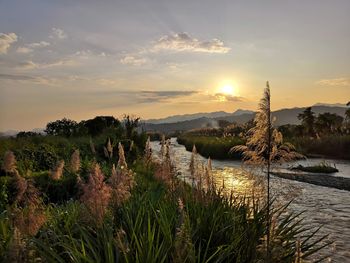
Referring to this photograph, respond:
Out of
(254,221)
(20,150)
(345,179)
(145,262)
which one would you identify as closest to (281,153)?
(254,221)

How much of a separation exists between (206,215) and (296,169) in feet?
73.8

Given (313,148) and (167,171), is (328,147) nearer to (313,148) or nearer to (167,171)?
(313,148)

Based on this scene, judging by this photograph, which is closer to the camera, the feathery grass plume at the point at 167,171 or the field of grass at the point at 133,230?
the field of grass at the point at 133,230

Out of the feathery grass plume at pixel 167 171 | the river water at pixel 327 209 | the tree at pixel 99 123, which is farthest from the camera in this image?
the tree at pixel 99 123

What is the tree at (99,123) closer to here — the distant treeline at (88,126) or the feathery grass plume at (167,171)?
the distant treeline at (88,126)

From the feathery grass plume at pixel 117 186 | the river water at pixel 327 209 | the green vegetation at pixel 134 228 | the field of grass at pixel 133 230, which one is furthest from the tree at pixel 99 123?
the feathery grass plume at pixel 117 186

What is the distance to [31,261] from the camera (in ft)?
13.8

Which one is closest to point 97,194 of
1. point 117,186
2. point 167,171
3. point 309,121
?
point 117,186

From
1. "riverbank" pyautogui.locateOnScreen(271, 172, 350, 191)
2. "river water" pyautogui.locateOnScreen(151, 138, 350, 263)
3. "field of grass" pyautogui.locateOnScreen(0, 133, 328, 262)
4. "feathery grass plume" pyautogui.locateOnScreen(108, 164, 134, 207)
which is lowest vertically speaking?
"riverbank" pyautogui.locateOnScreen(271, 172, 350, 191)

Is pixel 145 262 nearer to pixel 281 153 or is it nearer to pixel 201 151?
pixel 281 153

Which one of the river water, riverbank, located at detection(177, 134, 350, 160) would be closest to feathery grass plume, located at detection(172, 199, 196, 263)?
the river water

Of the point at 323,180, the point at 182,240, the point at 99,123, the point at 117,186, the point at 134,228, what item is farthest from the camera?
the point at 99,123

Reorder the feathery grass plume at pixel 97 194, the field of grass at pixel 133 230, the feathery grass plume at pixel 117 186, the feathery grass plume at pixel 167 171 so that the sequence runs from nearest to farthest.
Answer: the field of grass at pixel 133 230 < the feathery grass plume at pixel 97 194 < the feathery grass plume at pixel 117 186 < the feathery grass plume at pixel 167 171

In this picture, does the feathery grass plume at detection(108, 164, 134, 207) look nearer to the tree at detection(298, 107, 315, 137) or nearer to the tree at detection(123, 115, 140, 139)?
Result: the tree at detection(123, 115, 140, 139)
